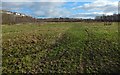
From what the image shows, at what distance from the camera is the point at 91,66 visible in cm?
1842

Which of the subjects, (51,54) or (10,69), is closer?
(10,69)

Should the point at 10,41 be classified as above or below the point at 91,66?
above

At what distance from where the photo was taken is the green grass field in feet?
59.0

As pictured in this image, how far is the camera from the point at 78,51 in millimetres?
21234

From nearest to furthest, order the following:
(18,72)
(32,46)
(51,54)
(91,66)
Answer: (18,72) < (91,66) < (51,54) < (32,46)

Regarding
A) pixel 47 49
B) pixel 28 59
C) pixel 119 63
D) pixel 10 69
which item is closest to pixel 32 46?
pixel 47 49

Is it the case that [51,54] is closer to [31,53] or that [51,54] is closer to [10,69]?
[31,53]

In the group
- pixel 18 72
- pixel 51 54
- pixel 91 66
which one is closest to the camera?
pixel 18 72

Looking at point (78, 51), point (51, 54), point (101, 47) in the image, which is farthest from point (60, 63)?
point (101, 47)

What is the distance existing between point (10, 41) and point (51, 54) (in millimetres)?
4767

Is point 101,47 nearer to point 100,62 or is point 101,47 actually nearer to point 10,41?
point 100,62

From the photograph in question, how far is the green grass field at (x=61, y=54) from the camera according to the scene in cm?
1797

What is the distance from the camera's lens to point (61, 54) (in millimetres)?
20266

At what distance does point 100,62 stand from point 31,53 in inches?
202
